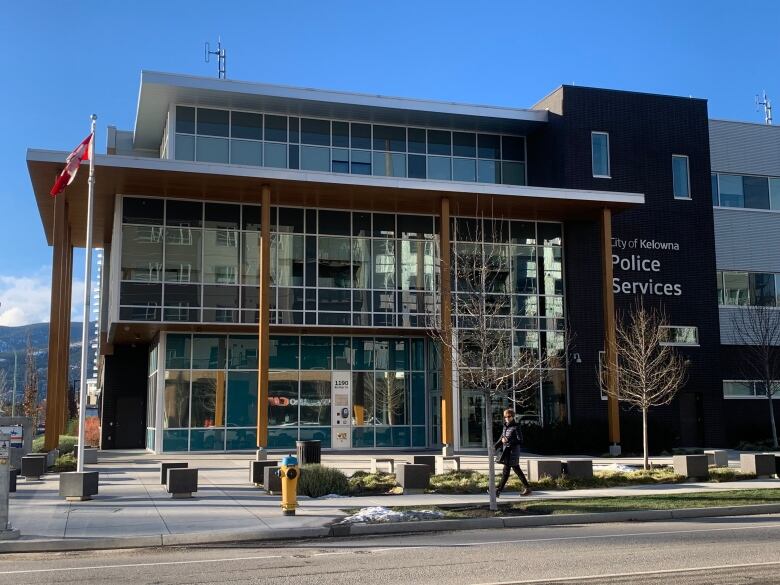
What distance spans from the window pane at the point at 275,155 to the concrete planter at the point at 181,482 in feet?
52.2

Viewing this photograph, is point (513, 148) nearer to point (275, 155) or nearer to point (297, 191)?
point (275, 155)

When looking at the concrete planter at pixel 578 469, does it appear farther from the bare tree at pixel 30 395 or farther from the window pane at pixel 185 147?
the bare tree at pixel 30 395

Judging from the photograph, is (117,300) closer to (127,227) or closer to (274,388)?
(127,227)

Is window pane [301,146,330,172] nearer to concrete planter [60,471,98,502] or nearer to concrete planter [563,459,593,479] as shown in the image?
concrete planter [563,459,593,479]

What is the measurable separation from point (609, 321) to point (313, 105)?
1333cm

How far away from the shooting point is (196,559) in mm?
11000

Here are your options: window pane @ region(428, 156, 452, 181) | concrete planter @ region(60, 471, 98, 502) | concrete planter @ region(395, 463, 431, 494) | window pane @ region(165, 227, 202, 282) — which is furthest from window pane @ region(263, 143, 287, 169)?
concrete planter @ region(60, 471, 98, 502)

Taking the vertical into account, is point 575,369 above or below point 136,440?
above

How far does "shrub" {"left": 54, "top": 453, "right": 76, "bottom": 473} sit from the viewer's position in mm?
23953

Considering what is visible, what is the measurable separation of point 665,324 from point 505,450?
17.2 meters

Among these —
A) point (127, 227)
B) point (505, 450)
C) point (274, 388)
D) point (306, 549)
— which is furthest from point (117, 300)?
point (306, 549)

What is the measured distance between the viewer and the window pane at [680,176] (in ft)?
110

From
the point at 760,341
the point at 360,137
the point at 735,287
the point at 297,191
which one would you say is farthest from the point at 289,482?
the point at 735,287

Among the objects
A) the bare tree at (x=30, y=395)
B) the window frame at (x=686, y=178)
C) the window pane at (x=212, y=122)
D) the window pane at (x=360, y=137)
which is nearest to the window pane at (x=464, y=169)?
the window pane at (x=360, y=137)
